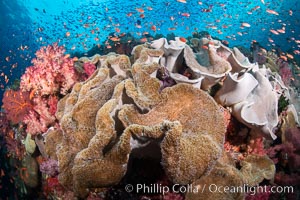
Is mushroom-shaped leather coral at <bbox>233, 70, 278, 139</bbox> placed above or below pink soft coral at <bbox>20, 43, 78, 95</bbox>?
below

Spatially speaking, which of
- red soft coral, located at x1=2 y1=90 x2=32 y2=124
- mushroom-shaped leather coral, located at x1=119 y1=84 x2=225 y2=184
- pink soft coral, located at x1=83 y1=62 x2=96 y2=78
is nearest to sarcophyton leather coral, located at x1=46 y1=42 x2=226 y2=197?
mushroom-shaped leather coral, located at x1=119 y1=84 x2=225 y2=184

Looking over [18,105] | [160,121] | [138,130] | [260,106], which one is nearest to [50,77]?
[18,105]

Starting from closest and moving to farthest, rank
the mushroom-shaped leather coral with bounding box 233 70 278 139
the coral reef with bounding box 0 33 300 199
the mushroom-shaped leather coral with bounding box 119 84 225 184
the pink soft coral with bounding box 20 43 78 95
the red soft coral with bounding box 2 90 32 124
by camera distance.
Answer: the mushroom-shaped leather coral with bounding box 119 84 225 184
the coral reef with bounding box 0 33 300 199
the mushroom-shaped leather coral with bounding box 233 70 278 139
the pink soft coral with bounding box 20 43 78 95
the red soft coral with bounding box 2 90 32 124

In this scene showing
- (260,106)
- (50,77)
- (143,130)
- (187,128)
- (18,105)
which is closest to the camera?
(143,130)

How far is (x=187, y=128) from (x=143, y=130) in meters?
0.60

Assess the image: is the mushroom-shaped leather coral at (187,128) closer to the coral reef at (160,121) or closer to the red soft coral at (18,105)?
the coral reef at (160,121)

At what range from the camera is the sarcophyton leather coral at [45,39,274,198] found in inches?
86.1

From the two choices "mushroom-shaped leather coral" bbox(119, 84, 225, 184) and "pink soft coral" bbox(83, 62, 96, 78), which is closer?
"mushroom-shaped leather coral" bbox(119, 84, 225, 184)

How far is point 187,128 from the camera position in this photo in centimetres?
255

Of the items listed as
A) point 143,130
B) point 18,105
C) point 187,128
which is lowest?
point 18,105

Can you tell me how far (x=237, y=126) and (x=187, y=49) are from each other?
1.49 meters

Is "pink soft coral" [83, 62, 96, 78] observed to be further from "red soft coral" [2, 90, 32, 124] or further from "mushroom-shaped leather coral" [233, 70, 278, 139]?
"mushroom-shaped leather coral" [233, 70, 278, 139]

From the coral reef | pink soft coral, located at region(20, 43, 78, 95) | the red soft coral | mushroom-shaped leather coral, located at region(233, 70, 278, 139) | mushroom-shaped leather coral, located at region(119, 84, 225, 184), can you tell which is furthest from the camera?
the red soft coral

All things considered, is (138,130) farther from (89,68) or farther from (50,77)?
(50,77)
